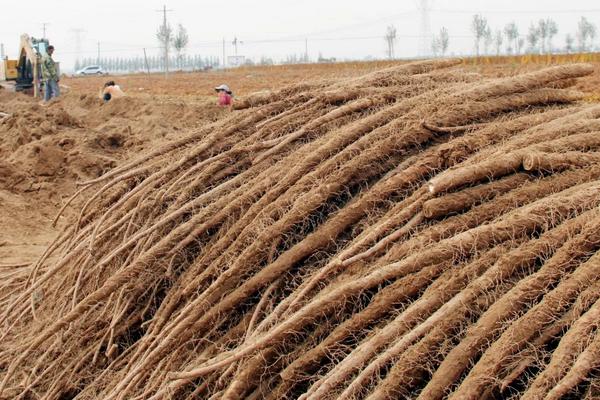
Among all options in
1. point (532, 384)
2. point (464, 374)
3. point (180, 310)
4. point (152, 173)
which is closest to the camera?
point (532, 384)

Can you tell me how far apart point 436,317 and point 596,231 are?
653 millimetres

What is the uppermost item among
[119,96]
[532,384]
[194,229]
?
[119,96]

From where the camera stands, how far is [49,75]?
18797mm

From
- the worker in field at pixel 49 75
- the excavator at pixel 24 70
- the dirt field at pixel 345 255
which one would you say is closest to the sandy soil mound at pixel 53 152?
the dirt field at pixel 345 255

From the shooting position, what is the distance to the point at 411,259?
2.88 m

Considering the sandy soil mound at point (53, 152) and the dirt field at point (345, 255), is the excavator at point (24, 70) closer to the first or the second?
the sandy soil mound at point (53, 152)

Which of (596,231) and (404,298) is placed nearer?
(596,231)

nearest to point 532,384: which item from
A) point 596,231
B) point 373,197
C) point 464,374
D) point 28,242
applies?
point 464,374

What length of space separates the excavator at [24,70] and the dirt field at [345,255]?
17158 millimetres

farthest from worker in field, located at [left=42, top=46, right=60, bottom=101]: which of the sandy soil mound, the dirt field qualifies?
the dirt field

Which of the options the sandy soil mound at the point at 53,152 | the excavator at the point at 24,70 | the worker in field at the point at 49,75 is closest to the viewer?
the sandy soil mound at the point at 53,152

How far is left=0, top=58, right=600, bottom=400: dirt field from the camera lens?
255 cm

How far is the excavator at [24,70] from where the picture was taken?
67.7ft

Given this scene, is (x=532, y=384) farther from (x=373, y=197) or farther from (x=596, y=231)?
(x=373, y=197)
